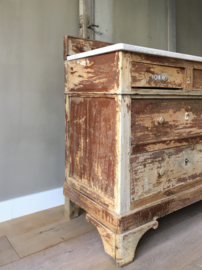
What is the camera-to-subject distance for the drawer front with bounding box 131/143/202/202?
1.13 m

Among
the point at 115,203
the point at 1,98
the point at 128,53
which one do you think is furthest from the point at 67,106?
the point at 115,203

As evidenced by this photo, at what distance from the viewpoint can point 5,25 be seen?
1.39 metres

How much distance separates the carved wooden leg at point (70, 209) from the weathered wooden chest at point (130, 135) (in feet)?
0.29

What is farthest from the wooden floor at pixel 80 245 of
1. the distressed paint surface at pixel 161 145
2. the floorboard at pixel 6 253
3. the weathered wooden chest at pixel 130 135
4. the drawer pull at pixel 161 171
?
the distressed paint surface at pixel 161 145

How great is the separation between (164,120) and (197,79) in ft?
1.17

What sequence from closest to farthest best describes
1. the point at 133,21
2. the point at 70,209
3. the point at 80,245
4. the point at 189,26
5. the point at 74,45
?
1. the point at 80,245
2. the point at 74,45
3. the point at 70,209
4. the point at 133,21
5. the point at 189,26

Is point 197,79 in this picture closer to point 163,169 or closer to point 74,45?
point 163,169

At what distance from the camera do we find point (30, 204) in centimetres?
156

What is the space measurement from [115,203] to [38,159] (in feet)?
2.28

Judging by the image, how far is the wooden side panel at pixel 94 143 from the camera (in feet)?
3.63

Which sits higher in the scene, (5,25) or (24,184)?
(5,25)

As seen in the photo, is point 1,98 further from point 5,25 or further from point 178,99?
point 178,99

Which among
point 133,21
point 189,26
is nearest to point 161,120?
point 133,21

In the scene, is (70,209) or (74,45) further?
(70,209)
